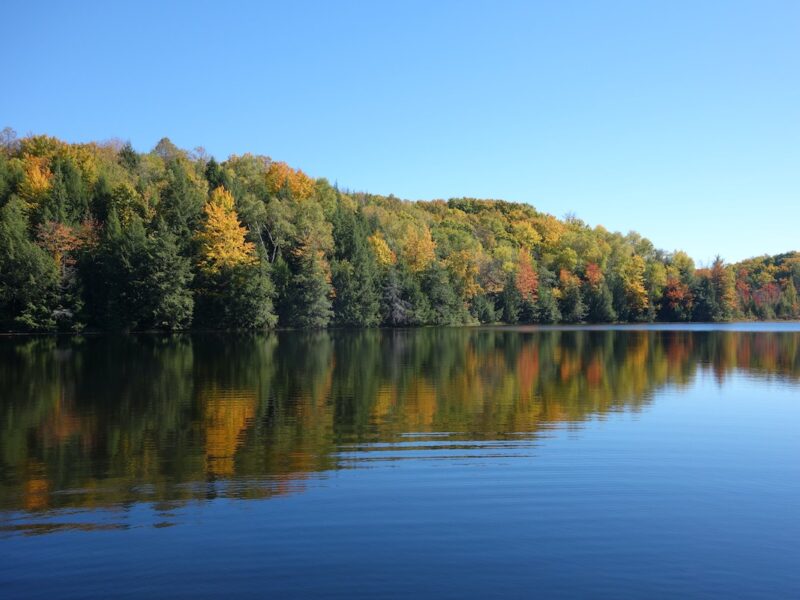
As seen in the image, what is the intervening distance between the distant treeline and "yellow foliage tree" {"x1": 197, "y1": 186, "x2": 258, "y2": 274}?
0.17m

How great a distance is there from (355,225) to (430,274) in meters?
13.6

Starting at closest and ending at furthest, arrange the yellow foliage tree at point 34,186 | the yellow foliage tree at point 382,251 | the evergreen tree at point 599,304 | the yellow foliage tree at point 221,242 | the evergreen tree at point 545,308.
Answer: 1. the yellow foliage tree at point 34,186
2. the yellow foliage tree at point 221,242
3. the yellow foliage tree at point 382,251
4. the evergreen tree at point 545,308
5. the evergreen tree at point 599,304

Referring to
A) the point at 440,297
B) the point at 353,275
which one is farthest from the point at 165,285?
the point at 440,297

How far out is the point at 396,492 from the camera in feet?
33.8

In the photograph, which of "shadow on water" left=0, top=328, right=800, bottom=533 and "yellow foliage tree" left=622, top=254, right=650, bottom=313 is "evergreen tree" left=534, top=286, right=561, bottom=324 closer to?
"yellow foliage tree" left=622, top=254, right=650, bottom=313

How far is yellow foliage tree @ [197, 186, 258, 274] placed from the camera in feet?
218

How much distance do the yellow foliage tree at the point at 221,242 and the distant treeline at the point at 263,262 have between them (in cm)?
17

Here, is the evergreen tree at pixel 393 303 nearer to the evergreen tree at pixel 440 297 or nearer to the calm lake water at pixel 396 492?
the evergreen tree at pixel 440 297

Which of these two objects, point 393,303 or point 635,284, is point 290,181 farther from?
point 635,284

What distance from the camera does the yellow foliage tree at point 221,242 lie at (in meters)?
66.4

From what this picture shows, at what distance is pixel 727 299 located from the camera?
369 ft

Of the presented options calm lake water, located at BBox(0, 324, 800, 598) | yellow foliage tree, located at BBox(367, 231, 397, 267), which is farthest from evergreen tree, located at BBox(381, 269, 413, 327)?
calm lake water, located at BBox(0, 324, 800, 598)

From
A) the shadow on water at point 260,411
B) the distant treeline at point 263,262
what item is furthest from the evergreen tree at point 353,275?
the shadow on water at point 260,411

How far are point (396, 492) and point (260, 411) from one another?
8.09m
